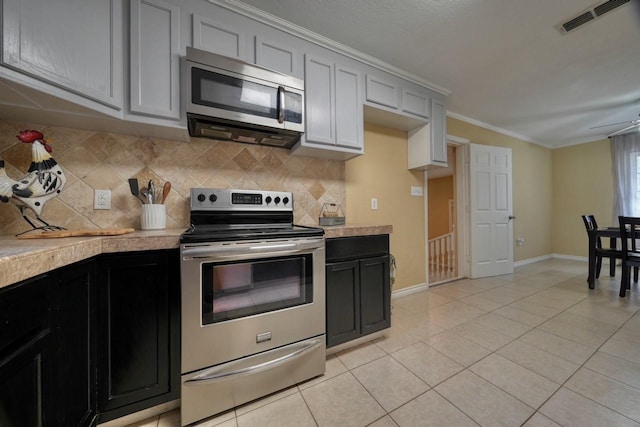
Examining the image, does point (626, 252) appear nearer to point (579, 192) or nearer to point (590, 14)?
point (590, 14)

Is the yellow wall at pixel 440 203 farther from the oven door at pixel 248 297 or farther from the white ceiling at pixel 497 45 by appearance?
the oven door at pixel 248 297

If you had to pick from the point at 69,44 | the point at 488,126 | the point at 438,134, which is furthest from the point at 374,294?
the point at 488,126

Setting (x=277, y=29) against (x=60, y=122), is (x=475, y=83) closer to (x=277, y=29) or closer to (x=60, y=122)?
(x=277, y=29)

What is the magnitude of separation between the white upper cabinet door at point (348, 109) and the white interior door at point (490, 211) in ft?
8.12

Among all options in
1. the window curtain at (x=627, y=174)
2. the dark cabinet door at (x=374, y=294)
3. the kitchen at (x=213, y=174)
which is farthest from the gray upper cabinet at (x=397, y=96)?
the window curtain at (x=627, y=174)

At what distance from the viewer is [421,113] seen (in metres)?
2.57

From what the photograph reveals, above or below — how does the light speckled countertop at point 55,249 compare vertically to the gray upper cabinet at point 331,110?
below

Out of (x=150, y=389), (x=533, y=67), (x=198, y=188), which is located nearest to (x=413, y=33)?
(x=533, y=67)

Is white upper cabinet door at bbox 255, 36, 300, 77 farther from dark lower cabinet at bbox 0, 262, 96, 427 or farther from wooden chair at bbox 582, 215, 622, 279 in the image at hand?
wooden chair at bbox 582, 215, 622, 279

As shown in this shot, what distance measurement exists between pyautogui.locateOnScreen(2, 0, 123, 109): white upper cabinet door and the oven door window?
1096 millimetres

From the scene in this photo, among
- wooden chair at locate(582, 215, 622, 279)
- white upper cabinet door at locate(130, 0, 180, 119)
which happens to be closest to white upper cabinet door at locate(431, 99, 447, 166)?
wooden chair at locate(582, 215, 622, 279)

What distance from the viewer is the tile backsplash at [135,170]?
135 centimetres

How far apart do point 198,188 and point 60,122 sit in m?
0.81

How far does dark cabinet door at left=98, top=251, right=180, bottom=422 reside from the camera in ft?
3.49
